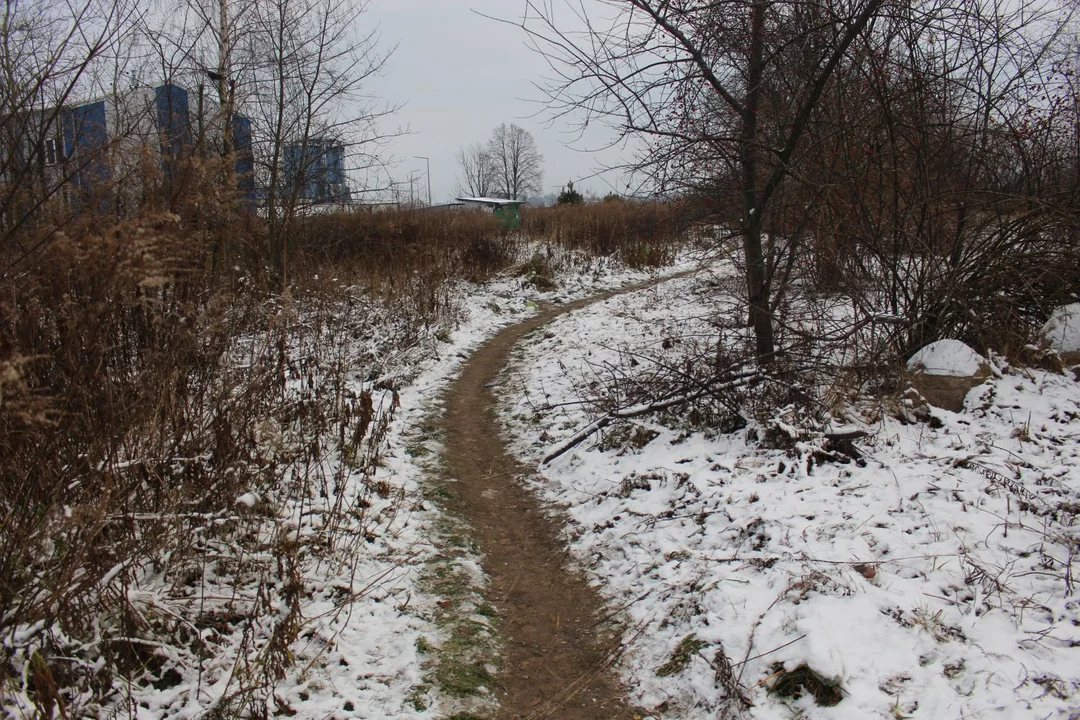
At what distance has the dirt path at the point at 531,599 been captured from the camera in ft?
9.03

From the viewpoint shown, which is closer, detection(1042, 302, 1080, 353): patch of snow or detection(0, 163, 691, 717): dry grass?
detection(0, 163, 691, 717): dry grass

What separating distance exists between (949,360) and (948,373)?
11cm

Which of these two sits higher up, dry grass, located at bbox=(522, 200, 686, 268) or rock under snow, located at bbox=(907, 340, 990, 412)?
dry grass, located at bbox=(522, 200, 686, 268)

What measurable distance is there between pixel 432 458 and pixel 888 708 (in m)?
3.67

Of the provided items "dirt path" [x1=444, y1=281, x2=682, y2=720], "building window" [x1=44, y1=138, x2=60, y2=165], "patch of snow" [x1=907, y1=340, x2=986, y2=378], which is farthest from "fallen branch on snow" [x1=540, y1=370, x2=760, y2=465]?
"building window" [x1=44, y1=138, x2=60, y2=165]

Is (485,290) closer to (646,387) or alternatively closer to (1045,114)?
(646,387)

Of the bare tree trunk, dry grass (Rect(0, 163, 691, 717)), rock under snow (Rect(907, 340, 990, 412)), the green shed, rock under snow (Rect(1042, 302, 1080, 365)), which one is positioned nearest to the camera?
dry grass (Rect(0, 163, 691, 717))

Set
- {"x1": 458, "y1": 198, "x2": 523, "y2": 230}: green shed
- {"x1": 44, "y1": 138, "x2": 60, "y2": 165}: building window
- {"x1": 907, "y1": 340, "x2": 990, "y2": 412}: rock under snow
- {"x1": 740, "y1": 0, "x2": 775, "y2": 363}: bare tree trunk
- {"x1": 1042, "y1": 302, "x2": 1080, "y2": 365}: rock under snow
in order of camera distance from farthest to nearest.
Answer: {"x1": 458, "y1": 198, "x2": 523, "y2": 230}: green shed, {"x1": 740, "y1": 0, "x2": 775, "y2": 363}: bare tree trunk, {"x1": 1042, "y1": 302, "x2": 1080, "y2": 365}: rock under snow, {"x1": 907, "y1": 340, "x2": 990, "y2": 412}: rock under snow, {"x1": 44, "y1": 138, "x2": 60, "y2": 165}: building window

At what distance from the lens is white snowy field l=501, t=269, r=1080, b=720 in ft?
8.07

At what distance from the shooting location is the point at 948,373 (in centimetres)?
470

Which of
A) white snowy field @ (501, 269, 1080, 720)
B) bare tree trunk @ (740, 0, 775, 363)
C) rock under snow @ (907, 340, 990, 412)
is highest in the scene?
bare tree trunk @ (740, 0, 775, 363)

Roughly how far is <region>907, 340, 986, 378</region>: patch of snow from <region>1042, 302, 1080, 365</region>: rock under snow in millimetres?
674

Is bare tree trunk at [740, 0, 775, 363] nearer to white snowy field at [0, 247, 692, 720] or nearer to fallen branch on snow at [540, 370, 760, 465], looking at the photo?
fallen branch on snow at [540, 370, 760, 465]

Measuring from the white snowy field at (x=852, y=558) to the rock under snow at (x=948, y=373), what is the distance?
0.37ft
